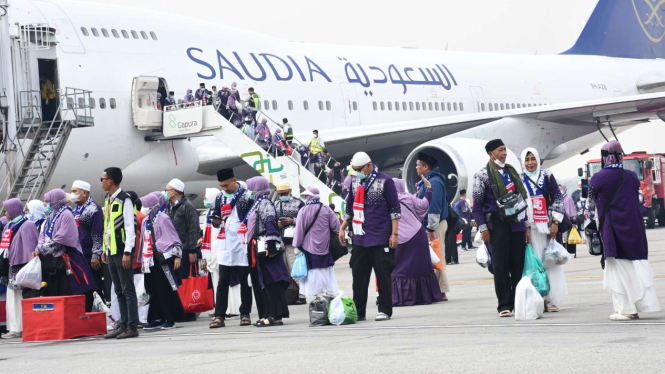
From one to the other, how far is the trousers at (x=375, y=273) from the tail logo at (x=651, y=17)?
28.7 meters

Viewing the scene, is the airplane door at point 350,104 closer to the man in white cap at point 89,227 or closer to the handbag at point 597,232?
the man in white cap at point 89,227

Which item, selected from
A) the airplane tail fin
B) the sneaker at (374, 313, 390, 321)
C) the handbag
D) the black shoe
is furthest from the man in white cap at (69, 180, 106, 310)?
the airplane tail fin

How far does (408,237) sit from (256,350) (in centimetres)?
352

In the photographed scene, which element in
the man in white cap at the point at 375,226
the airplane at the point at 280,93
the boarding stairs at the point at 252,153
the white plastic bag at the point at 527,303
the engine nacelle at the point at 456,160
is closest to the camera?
the white plastic bag at the point at 527,303

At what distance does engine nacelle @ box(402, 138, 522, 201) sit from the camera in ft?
62.2

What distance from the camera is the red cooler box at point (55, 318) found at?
910 cm

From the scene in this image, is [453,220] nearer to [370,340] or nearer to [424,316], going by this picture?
[424,316]

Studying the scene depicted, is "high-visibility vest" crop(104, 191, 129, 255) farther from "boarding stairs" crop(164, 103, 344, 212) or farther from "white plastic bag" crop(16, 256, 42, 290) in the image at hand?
"boarding stairs" crop(164, 103, 344, 212)

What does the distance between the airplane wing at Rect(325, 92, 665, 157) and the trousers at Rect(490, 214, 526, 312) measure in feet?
39.2

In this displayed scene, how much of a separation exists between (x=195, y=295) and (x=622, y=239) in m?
4.54

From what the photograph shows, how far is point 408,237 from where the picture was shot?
10.4 m

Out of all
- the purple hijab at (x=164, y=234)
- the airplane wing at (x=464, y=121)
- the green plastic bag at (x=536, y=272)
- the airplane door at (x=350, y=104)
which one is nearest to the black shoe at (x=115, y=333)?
the purple hijab at (x=164, y=234)

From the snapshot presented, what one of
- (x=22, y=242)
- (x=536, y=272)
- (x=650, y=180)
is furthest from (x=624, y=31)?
(x=22, y=242)

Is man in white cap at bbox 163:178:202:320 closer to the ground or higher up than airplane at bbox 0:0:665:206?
closer to the ground
